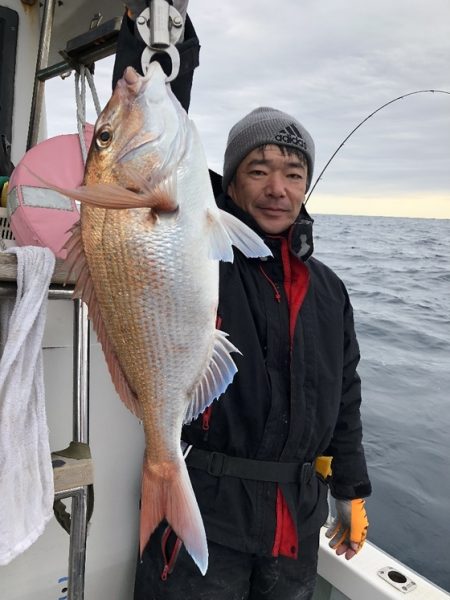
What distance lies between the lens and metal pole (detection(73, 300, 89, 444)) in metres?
1.74

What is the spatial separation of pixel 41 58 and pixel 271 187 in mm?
1422

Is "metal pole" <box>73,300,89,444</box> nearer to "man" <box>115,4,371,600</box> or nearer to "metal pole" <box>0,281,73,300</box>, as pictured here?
"metal pole" <box>0,281,73,300</box>

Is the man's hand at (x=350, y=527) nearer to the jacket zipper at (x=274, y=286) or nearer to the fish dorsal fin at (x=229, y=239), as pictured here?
the jacket zipper at (x=274, y=286)

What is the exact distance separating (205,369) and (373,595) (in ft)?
5.38

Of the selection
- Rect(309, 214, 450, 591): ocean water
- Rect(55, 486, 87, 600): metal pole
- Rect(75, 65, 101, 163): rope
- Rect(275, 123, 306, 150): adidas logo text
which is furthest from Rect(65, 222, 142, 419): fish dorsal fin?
Rect(309, 214, 450, 591): ocean water

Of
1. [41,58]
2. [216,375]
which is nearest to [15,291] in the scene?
[216,375]

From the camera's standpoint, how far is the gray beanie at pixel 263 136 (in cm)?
212

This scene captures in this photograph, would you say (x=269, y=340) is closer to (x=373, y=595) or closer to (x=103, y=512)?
(x=103, y=512)

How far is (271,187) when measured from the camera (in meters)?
2.06

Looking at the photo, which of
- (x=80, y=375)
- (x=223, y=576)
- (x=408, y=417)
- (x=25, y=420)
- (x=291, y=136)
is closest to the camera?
(x=25, y=420)

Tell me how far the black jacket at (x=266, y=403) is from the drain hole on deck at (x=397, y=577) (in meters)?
0.67

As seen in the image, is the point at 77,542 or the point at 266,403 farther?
the point at 266,403

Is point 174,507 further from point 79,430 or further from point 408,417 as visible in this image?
point 408,417

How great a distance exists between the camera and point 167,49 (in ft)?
4.39
